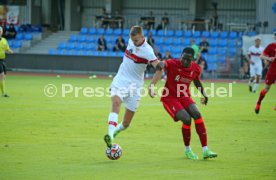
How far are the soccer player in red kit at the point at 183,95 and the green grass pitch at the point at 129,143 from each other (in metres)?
0.40

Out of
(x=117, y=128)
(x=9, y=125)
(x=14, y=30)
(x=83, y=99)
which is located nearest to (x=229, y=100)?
(x=83, y=99)

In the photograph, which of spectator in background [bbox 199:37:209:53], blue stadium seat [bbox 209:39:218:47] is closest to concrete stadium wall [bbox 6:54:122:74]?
spectator in background [bbox 199:37:209:53]

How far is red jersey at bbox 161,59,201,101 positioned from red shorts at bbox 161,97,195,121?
0.09 meters

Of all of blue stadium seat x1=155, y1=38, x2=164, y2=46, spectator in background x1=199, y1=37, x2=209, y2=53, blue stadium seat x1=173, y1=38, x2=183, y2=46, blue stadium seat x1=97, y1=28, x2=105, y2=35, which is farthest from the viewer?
blue stadium seat x1=97, y1=28, x2=105, y2=35

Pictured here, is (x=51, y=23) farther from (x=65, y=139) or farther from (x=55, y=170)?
(x=55, y=170)

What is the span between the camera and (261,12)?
42.0 m

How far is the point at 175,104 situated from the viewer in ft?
40.1

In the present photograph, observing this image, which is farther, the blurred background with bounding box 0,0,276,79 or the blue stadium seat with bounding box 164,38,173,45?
the blue stadium seat with bounding box 164,38,173,45

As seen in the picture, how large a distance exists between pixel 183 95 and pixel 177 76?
353 millimetres

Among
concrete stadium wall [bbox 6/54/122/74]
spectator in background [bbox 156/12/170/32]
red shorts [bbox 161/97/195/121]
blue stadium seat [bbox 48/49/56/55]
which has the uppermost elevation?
spectator in background [bbox 156/12/170/32]

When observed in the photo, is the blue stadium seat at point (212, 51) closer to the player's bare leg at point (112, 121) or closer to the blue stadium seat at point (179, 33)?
the blue stadium seat at point (179, 33)

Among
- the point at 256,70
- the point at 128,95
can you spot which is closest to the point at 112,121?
the point at 128,95

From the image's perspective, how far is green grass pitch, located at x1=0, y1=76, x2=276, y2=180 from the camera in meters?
10.8

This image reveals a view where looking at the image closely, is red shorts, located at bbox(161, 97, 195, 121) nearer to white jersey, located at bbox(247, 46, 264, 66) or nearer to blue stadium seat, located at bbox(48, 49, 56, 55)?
white jersey, located at bbox(247, 46, 264, 66)
